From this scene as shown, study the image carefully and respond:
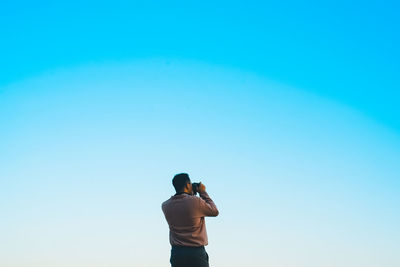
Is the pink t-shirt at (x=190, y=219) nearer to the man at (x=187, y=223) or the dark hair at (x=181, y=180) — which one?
the man at (x=187, y=223)

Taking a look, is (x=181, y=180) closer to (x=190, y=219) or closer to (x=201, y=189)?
(x=201, y=189)

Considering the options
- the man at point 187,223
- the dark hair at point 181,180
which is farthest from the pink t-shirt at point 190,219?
the dark hair at point 181,180

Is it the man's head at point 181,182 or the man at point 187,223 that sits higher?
the man's head at point 181,182

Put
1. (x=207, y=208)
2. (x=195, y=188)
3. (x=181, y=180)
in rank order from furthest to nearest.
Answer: (x=195, y=188), (x=181, y=180), (x=207, y=208)

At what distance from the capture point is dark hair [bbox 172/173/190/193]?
6.09 meters

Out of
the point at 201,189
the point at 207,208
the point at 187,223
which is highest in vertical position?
the point at 201,189

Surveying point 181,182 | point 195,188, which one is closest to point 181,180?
point 181,182


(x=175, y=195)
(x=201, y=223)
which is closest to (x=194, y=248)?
(x=201, y=223)

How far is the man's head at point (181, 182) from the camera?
20.0ft

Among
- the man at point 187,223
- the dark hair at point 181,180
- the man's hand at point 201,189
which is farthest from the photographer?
the man's hand at point 201,189

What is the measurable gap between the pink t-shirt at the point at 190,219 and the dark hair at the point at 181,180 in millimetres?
107

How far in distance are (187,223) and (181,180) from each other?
0.54 meters

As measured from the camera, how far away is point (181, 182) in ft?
20.0

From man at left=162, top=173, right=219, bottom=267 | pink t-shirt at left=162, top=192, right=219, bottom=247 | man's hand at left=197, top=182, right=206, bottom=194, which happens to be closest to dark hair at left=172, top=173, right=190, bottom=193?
man at left=162, top=173, right=219, bottom=267
